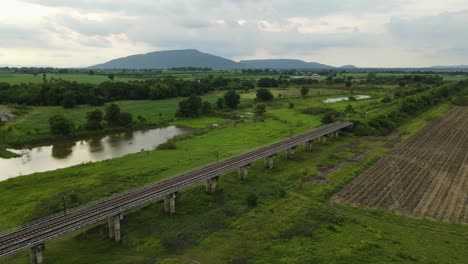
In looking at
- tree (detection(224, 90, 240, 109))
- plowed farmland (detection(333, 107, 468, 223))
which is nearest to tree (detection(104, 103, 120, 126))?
tree (detection(224, 90, 240, 109))

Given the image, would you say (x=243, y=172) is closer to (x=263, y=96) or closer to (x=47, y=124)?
(x=47, y=124)

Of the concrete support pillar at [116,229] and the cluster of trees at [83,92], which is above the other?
the cluster of trees at [83,92]

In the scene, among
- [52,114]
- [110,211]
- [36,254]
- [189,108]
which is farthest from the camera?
[189,108]

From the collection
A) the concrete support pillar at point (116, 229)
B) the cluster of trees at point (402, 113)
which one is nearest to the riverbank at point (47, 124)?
the concrete support pillar at point (116, 229)

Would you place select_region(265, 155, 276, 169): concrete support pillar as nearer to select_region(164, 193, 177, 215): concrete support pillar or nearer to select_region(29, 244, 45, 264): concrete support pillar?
select_region(164, 193, 177, 215): concrete support pillar

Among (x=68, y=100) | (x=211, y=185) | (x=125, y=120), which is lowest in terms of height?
(x=211, y=185)

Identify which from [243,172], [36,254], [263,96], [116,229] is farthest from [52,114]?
[36,254]

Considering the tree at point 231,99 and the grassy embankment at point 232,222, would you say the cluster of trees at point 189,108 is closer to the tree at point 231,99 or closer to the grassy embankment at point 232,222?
the tree at point 231,99
